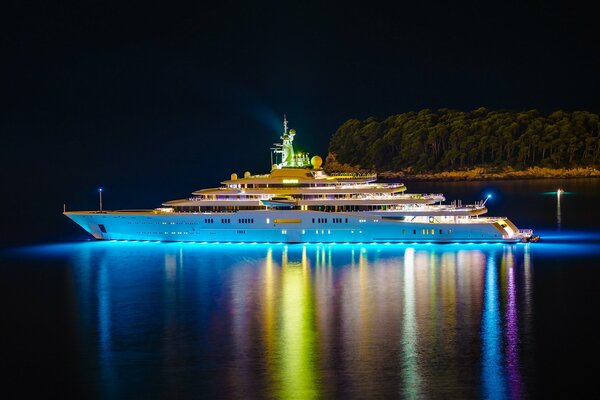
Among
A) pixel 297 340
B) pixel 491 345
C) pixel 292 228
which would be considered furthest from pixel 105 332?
pixel 292 228

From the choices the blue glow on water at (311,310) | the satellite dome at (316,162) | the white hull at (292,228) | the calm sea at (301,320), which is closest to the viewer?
the calm sea at (301,320)

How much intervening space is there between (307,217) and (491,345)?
19492 mm

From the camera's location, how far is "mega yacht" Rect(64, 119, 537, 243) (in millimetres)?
45031

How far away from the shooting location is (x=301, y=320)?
30.3 m

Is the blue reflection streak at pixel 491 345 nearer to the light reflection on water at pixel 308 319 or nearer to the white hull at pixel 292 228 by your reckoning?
the light reflection on water at pixel 308 319

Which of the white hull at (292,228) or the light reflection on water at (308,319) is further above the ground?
the white hull at (292,228)

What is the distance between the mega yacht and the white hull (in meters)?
0.05

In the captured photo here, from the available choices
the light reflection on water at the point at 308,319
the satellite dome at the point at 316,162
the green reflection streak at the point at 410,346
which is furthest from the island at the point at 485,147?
the green reflection streak at the point at 410,346

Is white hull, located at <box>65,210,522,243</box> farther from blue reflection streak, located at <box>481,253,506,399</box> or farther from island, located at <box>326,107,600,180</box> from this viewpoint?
island, located at <box>326,107,600,180</box>

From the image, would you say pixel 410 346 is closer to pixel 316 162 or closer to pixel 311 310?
pixel 311 310

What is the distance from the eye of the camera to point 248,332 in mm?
28703

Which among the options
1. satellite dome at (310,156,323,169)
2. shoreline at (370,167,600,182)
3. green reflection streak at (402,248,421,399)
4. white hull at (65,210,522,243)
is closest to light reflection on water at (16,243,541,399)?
green reflection streak at (402,248,421,399)

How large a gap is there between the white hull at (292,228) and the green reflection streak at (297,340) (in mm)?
6876

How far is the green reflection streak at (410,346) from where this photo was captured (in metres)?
23.6
